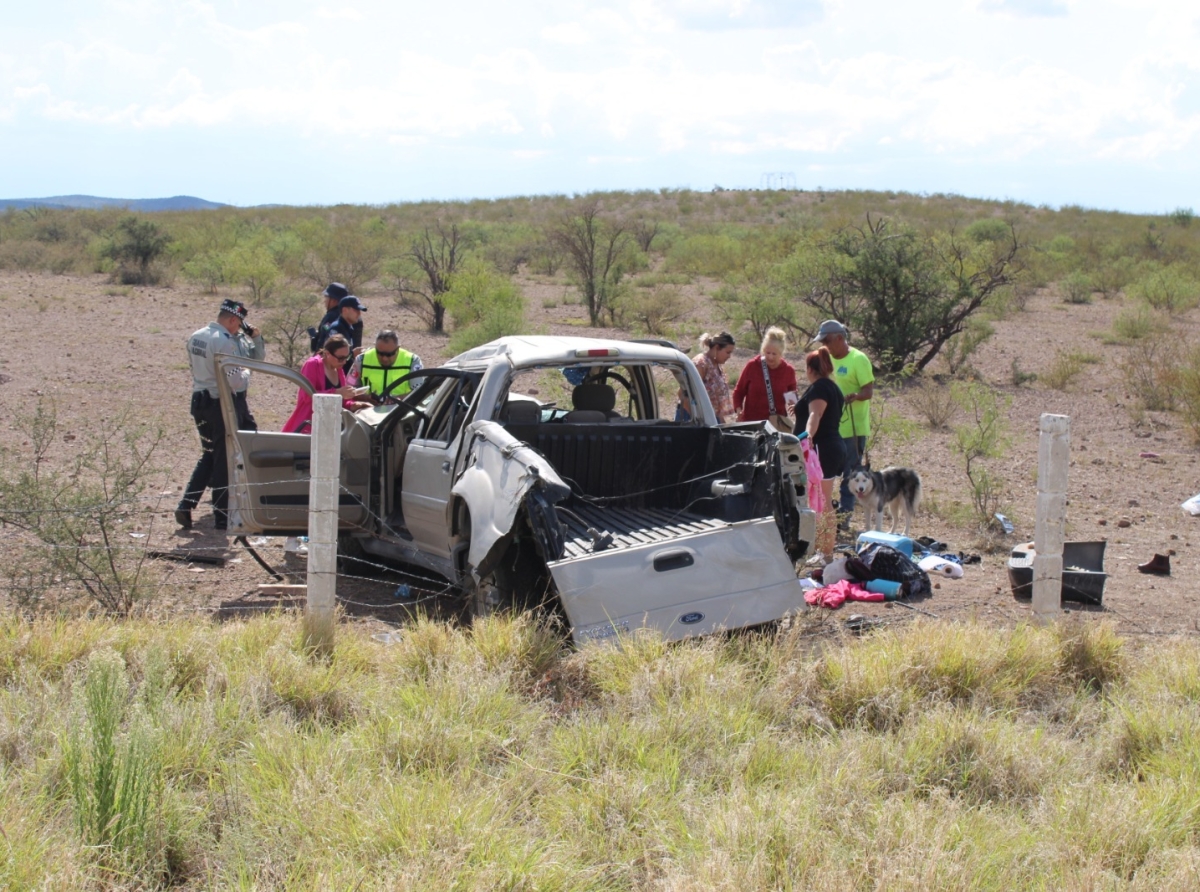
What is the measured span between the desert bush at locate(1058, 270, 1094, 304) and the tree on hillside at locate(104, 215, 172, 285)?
81.2 ft

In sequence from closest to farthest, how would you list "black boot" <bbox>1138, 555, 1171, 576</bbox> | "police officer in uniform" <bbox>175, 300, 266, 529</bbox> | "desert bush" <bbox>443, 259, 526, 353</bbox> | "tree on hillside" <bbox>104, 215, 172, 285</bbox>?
"black boot" <bbox>1138, 555, 1171, 576</bbox> < "police officer in uniform" <bbox>175, 300, 266, 529</bbox> < "desert bush" <bbox>443, 259, 526, 353</bbox> < "tree on hillside" <bbox>104, 215, 172, 285</bbox>

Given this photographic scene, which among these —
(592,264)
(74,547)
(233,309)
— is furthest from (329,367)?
(592,264)

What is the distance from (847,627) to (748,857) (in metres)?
3.17

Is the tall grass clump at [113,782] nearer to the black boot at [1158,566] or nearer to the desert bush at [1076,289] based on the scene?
the black boot at [1158,566]

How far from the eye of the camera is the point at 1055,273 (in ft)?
120

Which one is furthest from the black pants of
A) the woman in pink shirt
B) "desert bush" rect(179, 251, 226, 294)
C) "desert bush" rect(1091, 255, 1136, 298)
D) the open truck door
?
"desert bush" rect(1091, 255, 1136, 298)

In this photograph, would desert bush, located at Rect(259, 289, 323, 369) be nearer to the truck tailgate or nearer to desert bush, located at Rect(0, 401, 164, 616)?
desert bush, located at Rect(0, 401, 164, 616)

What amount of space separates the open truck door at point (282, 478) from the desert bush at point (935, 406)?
9.11 m

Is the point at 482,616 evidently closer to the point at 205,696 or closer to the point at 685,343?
the point at 205,696

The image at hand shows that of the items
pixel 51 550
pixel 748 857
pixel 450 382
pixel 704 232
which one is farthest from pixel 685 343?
pixel 704 232

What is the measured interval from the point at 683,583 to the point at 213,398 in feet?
17.2

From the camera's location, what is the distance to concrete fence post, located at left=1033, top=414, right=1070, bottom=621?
5938 millimetres

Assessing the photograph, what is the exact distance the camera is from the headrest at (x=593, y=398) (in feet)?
25.4

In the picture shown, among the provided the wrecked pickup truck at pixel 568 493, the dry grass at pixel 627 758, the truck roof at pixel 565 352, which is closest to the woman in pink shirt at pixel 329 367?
the wrecked pickup truck at pixel 568 493
